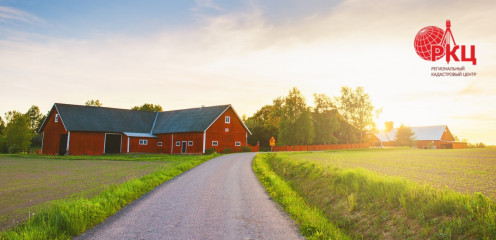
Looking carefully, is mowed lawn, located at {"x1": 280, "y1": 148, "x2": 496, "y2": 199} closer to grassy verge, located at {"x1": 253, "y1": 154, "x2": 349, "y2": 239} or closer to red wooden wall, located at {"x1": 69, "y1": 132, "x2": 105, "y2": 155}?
grassy verge, located at {"x1": 253, "y1": 154, "x2": 349, "y2": 239}

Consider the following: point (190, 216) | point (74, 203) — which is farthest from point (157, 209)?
point (74, 203)

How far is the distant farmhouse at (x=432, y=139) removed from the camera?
3169 inches

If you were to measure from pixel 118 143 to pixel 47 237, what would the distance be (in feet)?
137

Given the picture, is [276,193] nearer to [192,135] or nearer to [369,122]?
[192,135]

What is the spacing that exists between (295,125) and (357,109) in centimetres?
1519

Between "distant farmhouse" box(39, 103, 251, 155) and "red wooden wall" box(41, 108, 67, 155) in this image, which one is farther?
"red wooden wall" box(41, 108, 67, 155)

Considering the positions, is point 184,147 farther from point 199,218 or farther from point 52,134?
point 199,218

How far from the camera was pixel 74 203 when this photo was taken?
782cm

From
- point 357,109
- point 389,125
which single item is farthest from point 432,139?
point 357,109

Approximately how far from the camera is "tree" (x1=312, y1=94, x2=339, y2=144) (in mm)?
63625

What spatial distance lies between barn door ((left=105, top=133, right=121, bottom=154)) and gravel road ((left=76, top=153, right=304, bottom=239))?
1439 inches

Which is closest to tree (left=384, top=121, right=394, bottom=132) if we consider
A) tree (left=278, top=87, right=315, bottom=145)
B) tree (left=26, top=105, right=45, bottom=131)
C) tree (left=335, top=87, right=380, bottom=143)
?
tree (left=335, top=87, right=380, bottom=143)

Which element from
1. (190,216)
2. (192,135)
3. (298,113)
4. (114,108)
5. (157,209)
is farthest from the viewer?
(298,113)

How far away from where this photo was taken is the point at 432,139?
81.1 m
